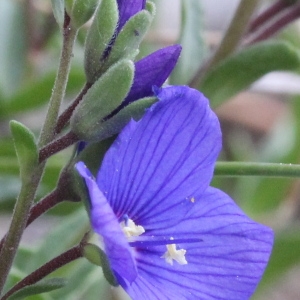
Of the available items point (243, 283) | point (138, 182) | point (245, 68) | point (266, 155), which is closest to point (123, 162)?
point (138, 182)

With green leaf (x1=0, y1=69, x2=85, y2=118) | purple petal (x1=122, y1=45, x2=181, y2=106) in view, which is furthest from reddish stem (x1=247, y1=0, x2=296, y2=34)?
purple petal (x1=122, y1=45, x2=181, y2=106)

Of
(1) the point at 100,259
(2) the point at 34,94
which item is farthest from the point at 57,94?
(2) the point at 34,94

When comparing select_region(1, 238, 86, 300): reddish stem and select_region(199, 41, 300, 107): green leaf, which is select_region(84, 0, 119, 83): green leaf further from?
select_region(199, 41, 300, 107): green leaf

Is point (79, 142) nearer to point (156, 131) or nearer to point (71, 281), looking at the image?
point (156, 131)

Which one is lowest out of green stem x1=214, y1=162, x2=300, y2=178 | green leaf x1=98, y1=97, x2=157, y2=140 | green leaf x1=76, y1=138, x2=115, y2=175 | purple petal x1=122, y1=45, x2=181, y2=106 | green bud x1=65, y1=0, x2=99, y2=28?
green stem x1=214, y1=162, x2=300, y2=178

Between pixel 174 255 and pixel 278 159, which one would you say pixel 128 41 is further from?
pixel 278 159
